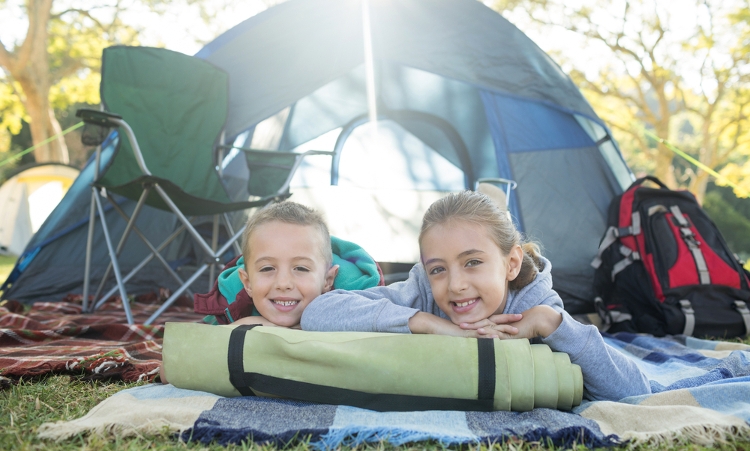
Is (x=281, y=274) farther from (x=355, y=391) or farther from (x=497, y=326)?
(x=497, y=326)

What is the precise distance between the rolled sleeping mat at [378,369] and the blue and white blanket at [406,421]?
27mm

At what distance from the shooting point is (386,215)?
3.46 meters

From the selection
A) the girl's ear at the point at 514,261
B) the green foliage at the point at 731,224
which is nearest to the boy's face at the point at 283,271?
the girl's ear at the point at 514,261

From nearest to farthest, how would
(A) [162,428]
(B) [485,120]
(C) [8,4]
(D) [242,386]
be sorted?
(A) [162,428], (D) [242,386], (B) [485,120], (C) [8,4]

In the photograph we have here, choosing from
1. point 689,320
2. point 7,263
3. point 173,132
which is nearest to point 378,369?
point 689,320

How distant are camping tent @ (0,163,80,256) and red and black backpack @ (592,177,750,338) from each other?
18.2 ft

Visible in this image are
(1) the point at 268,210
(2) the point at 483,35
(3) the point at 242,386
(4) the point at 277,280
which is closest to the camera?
(3) the point at 242,386

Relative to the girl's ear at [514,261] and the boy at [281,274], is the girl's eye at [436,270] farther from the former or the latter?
the boy at [281,274]

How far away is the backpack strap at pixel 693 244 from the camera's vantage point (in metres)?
2.49

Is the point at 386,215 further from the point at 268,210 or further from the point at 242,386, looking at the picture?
the point at 242,386

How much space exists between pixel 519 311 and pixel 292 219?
0.65 meters

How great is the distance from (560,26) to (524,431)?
8923 mm

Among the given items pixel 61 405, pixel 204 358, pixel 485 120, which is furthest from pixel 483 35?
pixel 61 405

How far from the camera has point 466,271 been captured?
4.27ft
